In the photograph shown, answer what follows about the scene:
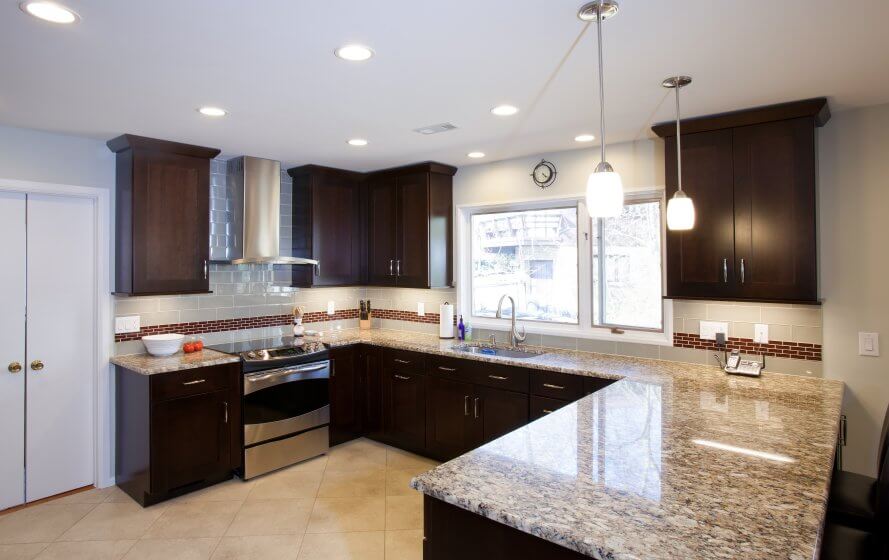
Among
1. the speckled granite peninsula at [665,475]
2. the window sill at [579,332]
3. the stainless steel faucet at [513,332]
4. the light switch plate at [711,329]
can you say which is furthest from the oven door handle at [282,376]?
the light switch plate at [711,329]

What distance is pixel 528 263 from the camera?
4285mm

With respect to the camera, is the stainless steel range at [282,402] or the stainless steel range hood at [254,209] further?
the stainless steel range hood at [254,209]

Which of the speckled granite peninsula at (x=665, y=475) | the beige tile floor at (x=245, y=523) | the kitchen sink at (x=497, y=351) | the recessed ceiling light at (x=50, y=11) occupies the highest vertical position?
the recessed ceiling light at (x=50, y=11)

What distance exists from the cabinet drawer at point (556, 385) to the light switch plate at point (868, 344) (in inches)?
58.2

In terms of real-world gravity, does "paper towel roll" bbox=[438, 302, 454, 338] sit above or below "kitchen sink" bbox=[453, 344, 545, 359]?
above

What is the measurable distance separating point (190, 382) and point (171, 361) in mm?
208

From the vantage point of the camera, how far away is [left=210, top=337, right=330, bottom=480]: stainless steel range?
370cm

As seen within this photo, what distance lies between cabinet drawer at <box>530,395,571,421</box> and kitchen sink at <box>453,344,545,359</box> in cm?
44

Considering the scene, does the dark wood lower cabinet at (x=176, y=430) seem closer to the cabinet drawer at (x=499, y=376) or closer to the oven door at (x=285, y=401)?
the oven door at (x=285, y=401)

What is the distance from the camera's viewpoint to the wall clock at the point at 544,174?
13.0ft

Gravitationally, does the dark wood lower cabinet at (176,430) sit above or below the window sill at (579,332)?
below

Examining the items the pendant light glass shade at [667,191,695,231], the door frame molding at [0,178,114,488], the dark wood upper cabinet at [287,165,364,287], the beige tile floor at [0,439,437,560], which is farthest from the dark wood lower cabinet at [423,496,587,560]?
the dark wood upper cabinet at [287,165,364,287]

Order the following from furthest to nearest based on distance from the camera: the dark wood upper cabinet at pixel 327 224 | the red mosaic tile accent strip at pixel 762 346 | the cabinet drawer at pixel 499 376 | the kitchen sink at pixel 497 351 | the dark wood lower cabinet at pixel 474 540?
the dark wood upper cabinet at pixel 327 224
the kitchen sink at pixel 497 351
the cabinet drawer at pixel 499 376
the red mosaic tile accent strip at pixel 762 346
the dark wood lower cabinet at pixel 474 540

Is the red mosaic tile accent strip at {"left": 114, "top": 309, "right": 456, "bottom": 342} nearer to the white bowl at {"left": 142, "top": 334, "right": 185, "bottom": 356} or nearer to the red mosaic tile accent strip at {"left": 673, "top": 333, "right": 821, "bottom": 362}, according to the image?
the white bowl at {"left": 142, "top": 334, "right": 185, "bottom": 356}
